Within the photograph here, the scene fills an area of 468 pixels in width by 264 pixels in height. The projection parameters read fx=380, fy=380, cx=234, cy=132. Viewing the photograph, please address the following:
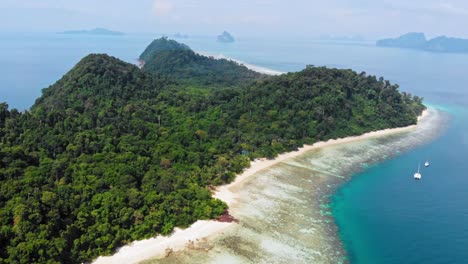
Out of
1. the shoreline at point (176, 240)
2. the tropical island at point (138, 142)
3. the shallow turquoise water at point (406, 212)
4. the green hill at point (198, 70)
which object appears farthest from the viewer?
the green hill at point (198, 70)

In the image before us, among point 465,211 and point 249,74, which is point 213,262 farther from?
point 249,74

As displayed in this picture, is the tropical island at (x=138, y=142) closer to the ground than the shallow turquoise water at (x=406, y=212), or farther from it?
farther from it

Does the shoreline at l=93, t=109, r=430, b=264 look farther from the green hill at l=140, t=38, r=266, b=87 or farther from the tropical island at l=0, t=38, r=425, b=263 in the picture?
the green hill at l=140, t=38, r=266, b=87

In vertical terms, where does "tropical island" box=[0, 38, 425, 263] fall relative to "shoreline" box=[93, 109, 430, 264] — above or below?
above

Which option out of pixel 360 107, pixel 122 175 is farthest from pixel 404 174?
pixel 122 175

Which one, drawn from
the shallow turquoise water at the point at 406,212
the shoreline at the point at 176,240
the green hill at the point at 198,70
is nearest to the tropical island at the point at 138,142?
the shoreline at the point at 176,240

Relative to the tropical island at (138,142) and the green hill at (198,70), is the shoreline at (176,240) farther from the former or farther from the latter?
the green hill at (198,70)

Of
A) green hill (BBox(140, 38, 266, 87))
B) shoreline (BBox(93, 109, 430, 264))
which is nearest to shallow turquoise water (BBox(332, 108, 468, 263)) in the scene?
shoreline (BBox(93, 109, 430, 264))

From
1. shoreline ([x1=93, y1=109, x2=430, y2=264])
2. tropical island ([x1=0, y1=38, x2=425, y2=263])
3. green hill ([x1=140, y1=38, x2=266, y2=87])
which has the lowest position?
shoreline ([x1=93, y1=109, x2=430, y2=264])
